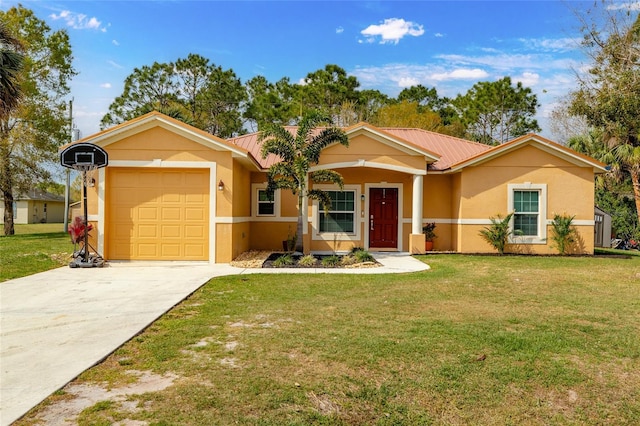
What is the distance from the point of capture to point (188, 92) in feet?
104

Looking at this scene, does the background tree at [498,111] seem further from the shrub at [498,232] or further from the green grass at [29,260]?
the green grass at [29,260]

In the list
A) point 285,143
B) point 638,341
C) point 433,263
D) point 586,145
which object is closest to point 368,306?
point 638,341

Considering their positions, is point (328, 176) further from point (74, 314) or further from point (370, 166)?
point (74, 314)

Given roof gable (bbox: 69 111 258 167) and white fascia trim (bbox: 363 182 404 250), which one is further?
white fascia trim (bbox: 363 182 404 250)

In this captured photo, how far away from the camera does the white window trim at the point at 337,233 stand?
14.8 metres

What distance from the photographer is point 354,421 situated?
3141mm

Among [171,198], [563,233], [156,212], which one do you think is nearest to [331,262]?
[171,198]

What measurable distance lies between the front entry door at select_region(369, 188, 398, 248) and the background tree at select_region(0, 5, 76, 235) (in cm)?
1872

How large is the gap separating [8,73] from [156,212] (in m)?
6.77

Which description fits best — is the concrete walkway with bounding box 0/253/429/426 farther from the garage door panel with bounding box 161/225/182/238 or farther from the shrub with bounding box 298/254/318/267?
the garage door panel with bounding box 161/225/182/238

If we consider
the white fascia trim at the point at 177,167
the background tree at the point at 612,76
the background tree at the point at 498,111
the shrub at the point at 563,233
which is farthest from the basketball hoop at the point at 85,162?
the background tree at the point at 498,111

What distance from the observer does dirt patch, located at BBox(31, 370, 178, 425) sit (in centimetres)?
309

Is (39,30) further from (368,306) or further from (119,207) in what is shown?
(368,306)

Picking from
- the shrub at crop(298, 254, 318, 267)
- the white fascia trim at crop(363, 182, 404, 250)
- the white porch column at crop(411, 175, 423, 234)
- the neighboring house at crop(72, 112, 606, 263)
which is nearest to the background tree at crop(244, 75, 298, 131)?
the neighboring house at crop(72, 112, 606, 263)
